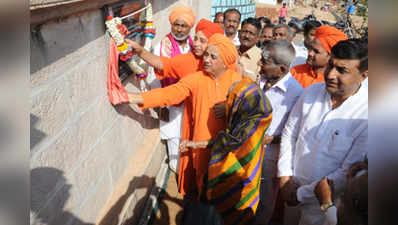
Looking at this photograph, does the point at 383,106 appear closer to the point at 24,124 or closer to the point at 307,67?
the point at 24,124

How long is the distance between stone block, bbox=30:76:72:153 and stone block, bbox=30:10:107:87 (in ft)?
0.24

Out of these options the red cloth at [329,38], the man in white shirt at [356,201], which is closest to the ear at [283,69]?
the red cloth at [329,38]

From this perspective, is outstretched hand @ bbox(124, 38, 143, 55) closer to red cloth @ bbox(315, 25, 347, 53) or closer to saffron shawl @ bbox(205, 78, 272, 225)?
saffron shawl @ bbox(205, 78, 272, 225)

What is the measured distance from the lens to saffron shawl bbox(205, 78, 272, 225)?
2.18 meters

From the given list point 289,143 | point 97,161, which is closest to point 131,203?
point 97,161

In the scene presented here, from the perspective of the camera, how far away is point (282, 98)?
8.38 feet

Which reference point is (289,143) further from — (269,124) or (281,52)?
(281,52)

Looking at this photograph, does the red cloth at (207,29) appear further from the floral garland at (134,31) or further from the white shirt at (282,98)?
the white shirt at (282,98)

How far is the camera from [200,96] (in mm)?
2693

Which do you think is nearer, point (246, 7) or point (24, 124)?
point (24, 124)

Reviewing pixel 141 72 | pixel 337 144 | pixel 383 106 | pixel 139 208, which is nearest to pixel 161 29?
pixel 141 72

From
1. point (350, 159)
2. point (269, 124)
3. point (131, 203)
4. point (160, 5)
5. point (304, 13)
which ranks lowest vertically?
point (131, 203)

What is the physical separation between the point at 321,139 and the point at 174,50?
80.9 inches

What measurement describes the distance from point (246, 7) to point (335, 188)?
13.8 meters
